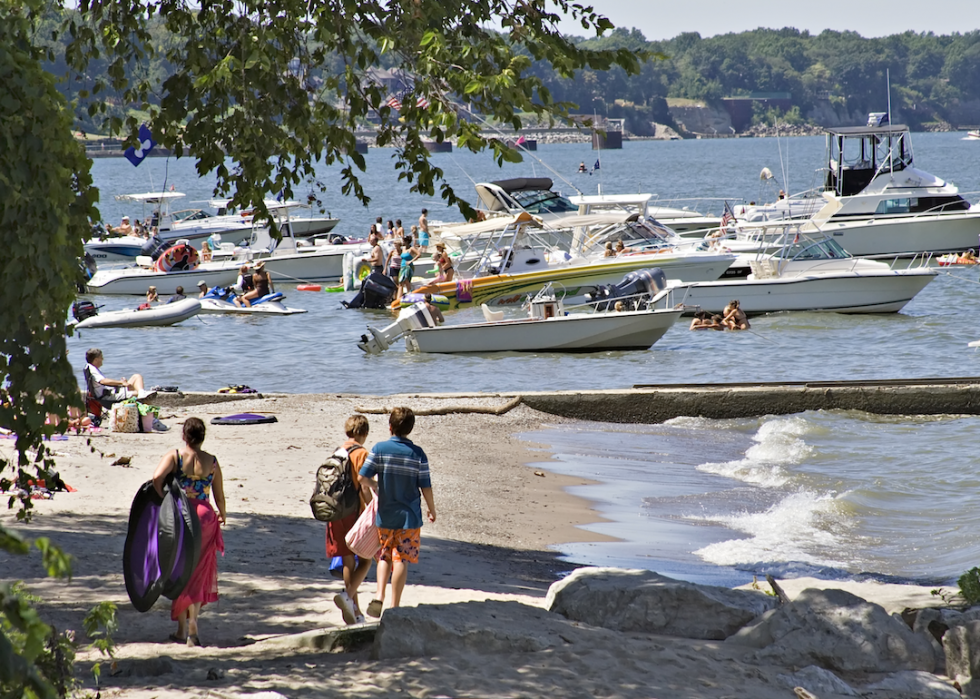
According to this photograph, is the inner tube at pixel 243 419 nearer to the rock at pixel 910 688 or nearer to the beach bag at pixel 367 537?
the beach bag at pixel 367 537

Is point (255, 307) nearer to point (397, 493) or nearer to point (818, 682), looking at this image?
point (397, 493)

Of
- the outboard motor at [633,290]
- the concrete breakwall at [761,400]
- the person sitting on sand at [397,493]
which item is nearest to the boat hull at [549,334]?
the outboard motor at [633,290]

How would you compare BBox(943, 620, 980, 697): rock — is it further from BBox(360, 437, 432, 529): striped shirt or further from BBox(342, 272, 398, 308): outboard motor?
BBox(342, 272, 398, 308): outboard motor

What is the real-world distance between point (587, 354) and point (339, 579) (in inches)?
586

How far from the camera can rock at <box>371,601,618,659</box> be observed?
18.7 ft

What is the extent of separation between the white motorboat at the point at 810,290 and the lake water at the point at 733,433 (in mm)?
412

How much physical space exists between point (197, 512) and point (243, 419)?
7359mm

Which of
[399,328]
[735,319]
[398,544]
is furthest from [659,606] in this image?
[735,319]

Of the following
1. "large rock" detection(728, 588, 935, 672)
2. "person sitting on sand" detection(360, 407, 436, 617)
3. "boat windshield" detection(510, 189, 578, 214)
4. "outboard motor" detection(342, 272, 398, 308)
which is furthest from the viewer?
"boat windshield" detection(510, 189, 578, 214)

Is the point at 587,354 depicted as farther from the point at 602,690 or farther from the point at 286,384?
the point at 602,690

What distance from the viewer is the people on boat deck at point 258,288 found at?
30.6 meters

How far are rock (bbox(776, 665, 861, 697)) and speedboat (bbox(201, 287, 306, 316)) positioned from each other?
997 inches

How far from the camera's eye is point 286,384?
2056 cm

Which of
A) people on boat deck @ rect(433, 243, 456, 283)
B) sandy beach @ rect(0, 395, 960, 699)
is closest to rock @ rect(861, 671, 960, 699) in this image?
sandy beach @ rect(0, 395, 960, 699)
